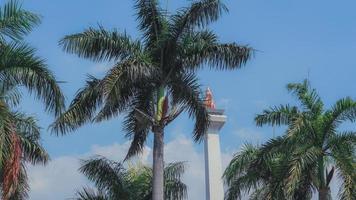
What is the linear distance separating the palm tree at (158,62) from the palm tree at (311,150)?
13.2 ft

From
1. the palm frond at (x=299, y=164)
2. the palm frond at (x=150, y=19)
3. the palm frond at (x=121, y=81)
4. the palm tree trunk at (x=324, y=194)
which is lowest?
the palm tree trunk at (x=324, y=194)

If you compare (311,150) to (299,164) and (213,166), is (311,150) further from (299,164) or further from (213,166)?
(213,166)

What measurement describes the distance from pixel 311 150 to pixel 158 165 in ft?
20.2

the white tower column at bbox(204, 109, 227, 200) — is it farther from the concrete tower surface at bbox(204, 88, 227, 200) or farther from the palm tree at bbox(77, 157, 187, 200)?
the palm tree at bbox(77, 157, 187, 200)

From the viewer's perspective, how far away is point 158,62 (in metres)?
20.9

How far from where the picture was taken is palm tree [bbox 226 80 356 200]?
22875 mm

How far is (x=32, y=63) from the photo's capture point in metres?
16.6

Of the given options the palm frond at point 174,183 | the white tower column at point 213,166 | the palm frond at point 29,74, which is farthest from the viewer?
the white tower column at point 213,166

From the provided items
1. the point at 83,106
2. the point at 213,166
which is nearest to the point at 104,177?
the point at 83,106

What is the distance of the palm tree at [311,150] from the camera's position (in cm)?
2288

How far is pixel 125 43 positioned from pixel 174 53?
1.52m

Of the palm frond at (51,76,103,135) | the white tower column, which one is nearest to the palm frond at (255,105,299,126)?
the palm frond at (51,76,103,135)

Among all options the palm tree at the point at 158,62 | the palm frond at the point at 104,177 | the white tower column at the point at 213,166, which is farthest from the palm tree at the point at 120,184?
the white tower column at the point at 213,166

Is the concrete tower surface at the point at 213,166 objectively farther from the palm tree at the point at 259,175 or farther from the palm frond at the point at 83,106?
the palm frond at the point at 83,106
